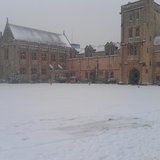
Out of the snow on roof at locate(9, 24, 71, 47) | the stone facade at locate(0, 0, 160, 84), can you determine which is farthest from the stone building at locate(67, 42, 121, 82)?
the snow on roof at locate(9, 24, 71, 47)

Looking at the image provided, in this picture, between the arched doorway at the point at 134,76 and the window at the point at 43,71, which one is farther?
the window at the point at 43,71

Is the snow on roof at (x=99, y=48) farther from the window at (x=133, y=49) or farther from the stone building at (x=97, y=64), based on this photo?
the window at (x=133, y=49)

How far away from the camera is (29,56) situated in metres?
73.0

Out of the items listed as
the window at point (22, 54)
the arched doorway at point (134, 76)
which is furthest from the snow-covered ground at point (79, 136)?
the window at point (22, 54)

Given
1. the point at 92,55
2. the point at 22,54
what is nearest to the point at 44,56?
the point at 22,54

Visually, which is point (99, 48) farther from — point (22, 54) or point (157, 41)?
point (157, 41)

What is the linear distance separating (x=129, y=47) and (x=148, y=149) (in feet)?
181

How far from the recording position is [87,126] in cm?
1022

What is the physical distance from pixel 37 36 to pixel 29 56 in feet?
22.7

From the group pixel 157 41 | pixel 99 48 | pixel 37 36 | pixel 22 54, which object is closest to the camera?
pixel 157 41

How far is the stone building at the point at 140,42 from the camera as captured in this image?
57.7 meters

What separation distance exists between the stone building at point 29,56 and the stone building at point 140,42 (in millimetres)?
21533

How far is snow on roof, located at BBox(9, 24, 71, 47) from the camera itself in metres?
73.0

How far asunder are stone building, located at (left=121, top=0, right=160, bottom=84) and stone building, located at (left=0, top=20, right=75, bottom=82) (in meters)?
21.5
